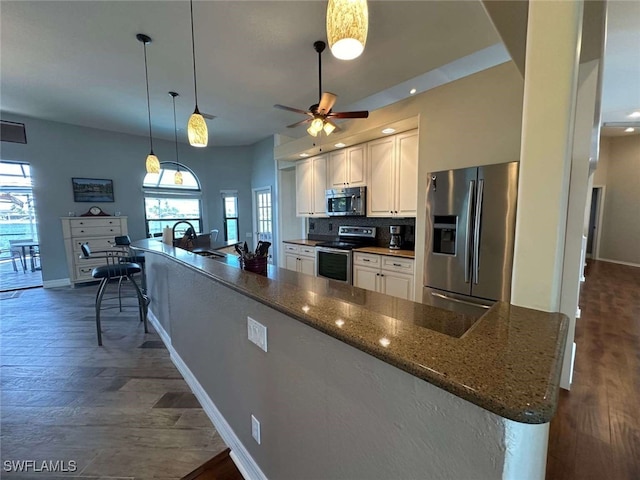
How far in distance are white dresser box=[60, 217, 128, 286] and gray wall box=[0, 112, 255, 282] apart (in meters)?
0.36

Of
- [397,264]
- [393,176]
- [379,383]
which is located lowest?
[397,264]

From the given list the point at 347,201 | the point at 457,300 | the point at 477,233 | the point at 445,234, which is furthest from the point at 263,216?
the point at 477,233

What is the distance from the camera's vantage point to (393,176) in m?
3.67

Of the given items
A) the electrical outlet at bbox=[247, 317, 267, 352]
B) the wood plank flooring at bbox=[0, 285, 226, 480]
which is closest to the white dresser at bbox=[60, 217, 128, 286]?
the wood plank flooring at bbox=[0, 285, 226, 480]

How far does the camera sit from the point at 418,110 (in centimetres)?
308

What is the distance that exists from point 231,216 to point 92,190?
2.83 m

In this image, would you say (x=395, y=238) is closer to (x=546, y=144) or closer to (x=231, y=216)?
(x=546, y=144)

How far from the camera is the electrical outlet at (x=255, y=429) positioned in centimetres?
137

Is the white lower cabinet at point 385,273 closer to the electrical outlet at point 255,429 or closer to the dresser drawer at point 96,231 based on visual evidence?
the electrical outlet at point 255,429

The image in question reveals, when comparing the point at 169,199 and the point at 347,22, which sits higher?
the point at 347,22

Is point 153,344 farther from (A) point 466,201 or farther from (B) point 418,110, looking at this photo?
(B) point 418,110

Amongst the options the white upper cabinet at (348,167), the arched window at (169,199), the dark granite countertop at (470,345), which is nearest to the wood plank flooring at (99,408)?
the dark granite countertop at (470,345)

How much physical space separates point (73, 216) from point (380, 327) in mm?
6647

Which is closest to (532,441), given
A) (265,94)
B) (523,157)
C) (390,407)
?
(390,407)
